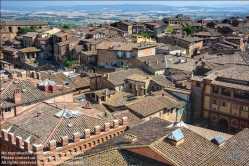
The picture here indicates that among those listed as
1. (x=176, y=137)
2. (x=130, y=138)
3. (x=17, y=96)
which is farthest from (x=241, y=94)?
(x=17, y=96)

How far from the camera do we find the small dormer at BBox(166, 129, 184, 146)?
22953 mm

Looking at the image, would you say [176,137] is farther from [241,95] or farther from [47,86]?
[241,95]

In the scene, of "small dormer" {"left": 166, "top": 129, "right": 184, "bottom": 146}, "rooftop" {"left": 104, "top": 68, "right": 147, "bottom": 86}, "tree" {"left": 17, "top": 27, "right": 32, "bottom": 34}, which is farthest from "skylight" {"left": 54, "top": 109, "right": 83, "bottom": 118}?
"tree" {"left": 17, "top": 27, "right": 32, "bottom": 34}

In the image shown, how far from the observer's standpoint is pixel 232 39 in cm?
8338

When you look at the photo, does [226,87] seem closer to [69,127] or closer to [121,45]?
[69,127]

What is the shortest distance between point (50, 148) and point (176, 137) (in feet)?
30.3

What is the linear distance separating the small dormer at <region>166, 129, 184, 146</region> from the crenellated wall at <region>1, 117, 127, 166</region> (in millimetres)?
6986

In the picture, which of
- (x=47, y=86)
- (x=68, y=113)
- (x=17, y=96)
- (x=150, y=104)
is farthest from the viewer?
(x=150, y=104)

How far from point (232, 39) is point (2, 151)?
226 feet

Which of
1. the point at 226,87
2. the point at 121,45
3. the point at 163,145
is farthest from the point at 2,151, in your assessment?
the point at 121,45

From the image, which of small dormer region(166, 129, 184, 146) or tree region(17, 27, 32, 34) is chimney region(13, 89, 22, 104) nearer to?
small dormer region(166, 129, 184, 146)

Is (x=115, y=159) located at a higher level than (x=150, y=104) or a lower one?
higher

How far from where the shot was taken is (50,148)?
80.3 feet

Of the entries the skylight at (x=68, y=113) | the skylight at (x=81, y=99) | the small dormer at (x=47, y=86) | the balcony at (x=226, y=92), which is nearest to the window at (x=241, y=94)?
the balcony at (x=226, y=92)
